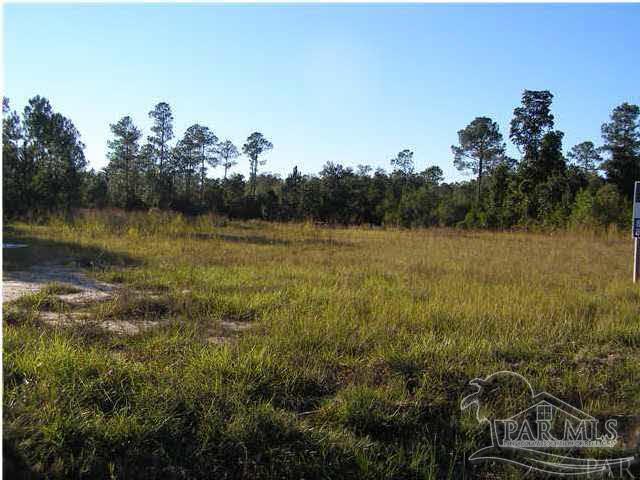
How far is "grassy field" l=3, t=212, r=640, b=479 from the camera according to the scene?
1.81 metres

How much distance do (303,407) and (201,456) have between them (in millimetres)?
602

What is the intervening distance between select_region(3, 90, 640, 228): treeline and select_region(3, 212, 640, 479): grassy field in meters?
16.1

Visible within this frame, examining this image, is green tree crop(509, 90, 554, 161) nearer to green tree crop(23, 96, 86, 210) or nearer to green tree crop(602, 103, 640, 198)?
green tree crop(602, 103, 640, 198)

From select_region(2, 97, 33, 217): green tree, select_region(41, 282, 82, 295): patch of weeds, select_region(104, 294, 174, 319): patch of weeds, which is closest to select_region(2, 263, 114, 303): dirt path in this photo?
select_region(41, 282, 82, 295): patch of weeds

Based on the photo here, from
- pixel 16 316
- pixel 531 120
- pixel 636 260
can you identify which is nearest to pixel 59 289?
pixel 16 316

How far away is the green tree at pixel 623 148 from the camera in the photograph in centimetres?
3453

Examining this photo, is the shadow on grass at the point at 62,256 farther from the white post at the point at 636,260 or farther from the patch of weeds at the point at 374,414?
the white post at the point at 636,260

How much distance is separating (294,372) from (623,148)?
145ft

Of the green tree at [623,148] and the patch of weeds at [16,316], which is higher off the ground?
the green tree at [623,148]

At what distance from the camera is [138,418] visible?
Result: 6.34ft

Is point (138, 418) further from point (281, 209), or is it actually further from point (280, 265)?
point (281, 209)

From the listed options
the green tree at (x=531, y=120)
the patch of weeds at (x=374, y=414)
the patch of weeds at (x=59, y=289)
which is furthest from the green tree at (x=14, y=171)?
the green tree at (x=531, y=120)

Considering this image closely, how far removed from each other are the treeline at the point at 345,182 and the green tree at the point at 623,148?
8 centimetres

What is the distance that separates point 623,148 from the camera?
120 ft
